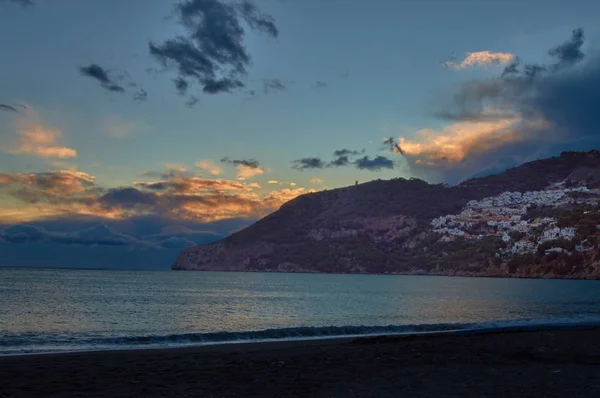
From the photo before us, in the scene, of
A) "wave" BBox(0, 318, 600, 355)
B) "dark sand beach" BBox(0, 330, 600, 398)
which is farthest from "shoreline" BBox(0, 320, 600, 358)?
"dark sand beach" BBox(0, 330, 600, 398)

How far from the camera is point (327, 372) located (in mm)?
17016

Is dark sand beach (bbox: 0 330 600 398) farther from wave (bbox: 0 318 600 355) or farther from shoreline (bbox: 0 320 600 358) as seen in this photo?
wave (bbox: 0 318 600 355)

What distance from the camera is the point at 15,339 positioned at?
3244cm

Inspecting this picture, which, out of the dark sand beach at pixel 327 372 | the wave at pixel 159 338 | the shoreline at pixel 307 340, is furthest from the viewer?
the wave at pixel 159 338

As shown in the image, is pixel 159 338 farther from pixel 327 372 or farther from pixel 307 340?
pixel 327 372

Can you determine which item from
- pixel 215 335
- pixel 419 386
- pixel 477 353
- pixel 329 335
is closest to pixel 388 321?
pixel 329 335

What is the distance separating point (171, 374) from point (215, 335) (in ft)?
58.6

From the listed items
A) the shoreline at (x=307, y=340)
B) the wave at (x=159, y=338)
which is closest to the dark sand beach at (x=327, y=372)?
the shoreline at (x=307, y=340)

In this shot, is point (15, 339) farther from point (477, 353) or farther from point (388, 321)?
point (388, 321)

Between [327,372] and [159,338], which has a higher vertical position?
[327,372]

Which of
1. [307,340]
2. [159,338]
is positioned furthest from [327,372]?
[159,338]

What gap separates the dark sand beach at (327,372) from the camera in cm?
1385

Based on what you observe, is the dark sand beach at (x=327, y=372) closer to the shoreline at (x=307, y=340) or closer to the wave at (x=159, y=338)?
the shoreline at (x=307, y=340)

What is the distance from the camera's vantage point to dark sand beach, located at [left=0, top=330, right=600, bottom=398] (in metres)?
13.9
